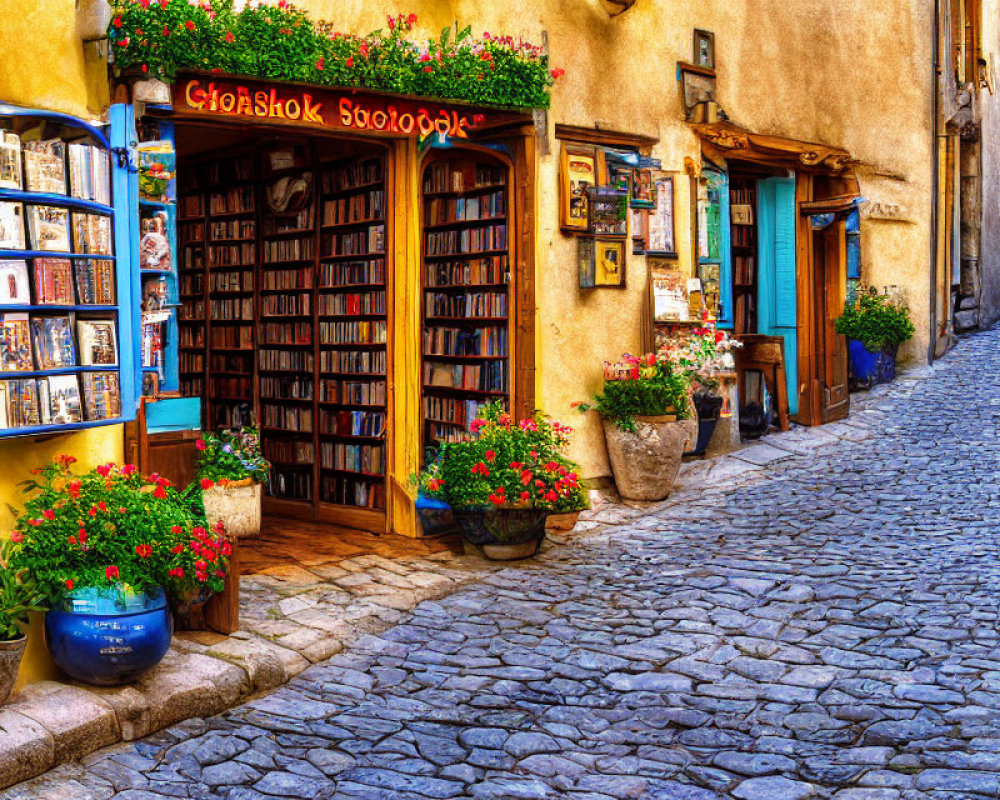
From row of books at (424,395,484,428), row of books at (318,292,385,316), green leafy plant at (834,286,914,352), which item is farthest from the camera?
green leafy plant at (834,286,914,352)

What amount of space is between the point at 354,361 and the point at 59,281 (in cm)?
430

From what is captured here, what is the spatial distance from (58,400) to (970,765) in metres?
4.09

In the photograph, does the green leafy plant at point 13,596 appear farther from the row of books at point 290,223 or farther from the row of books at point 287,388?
the row of books at point 290,223

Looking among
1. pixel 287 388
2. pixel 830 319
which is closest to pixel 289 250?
pixel 287 388

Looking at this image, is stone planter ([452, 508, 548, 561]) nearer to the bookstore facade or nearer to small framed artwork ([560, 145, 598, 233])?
the bookstore facade

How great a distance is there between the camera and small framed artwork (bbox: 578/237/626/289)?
31.7ft

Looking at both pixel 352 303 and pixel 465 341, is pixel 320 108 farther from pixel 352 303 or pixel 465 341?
pixel 465 341

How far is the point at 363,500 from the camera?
31.0ft

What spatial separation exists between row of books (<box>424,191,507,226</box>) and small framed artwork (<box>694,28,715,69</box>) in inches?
116

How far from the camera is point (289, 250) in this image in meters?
9.95

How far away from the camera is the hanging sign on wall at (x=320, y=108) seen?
718 cm

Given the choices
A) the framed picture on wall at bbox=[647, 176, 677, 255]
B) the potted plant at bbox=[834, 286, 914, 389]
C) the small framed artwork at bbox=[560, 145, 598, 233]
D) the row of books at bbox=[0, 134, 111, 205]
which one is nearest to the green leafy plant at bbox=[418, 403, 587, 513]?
the small framed artwork at bbox=[560, 145, 598, 233]

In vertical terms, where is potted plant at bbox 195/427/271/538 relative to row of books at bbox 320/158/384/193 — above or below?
below

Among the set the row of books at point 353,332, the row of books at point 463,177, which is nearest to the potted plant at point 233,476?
the row of books at point 353,332
